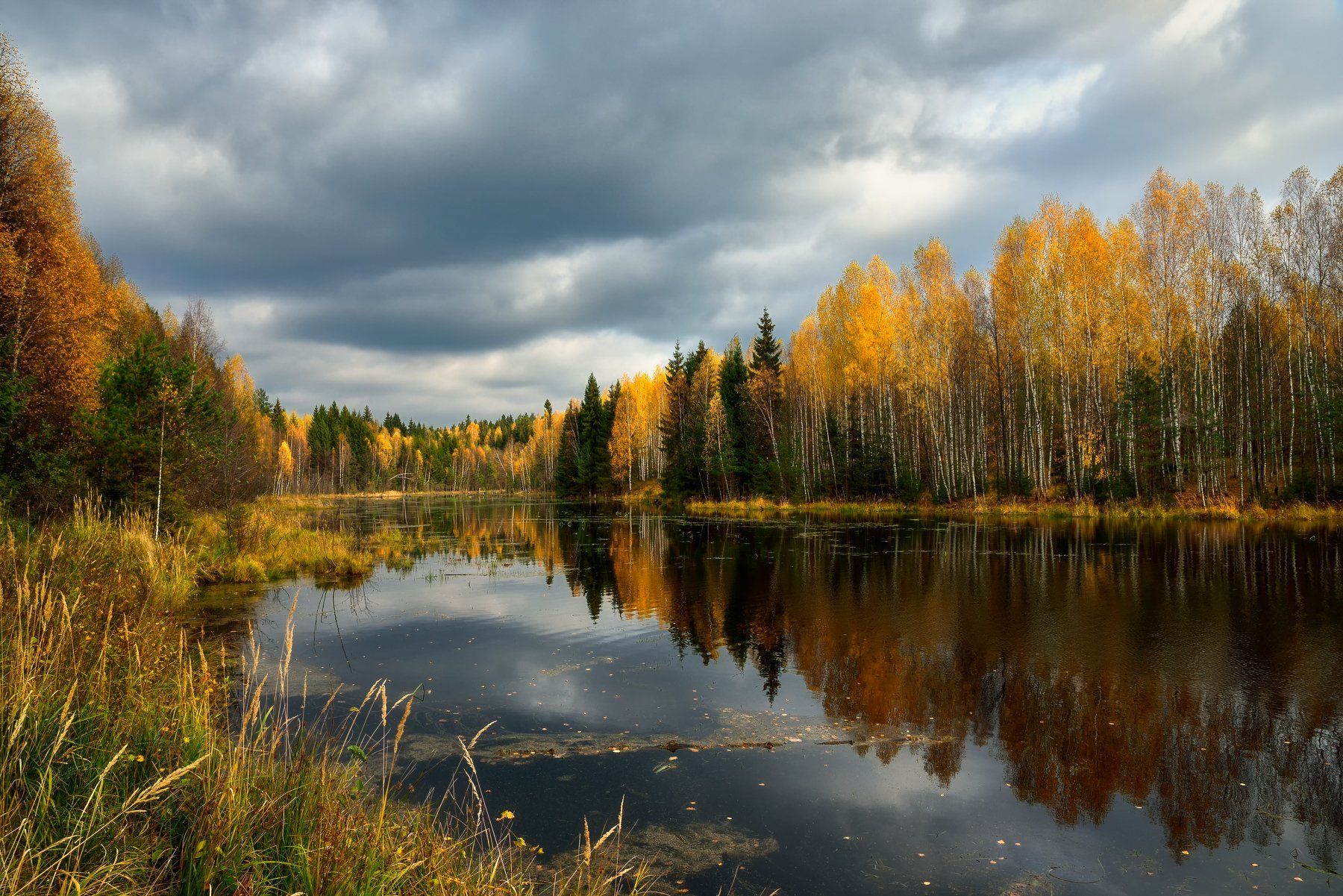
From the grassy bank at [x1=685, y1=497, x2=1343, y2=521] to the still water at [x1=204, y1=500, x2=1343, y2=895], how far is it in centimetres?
1393

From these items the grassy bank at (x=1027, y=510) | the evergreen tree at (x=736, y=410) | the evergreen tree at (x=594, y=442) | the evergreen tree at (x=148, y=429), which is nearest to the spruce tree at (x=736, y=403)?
the evergreen tree at (x=736, y=410)

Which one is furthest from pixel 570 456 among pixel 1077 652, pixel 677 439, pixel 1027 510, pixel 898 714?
pixel 898 714

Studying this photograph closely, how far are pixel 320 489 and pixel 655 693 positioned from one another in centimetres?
10873

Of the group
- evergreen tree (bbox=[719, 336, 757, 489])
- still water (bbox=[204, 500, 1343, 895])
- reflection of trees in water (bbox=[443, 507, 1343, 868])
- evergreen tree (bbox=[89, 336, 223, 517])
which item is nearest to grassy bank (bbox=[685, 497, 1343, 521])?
evergreen tree (bbox=[719, 336, 757, 489])

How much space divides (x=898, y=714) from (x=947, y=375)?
36513 mm

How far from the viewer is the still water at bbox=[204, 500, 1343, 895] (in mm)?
5445

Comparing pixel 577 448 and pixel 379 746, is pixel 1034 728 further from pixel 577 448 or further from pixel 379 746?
pixel 577 448

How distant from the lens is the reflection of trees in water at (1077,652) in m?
6.48

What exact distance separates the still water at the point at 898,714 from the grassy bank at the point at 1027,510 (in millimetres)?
13933

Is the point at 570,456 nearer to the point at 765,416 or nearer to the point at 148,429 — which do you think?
the point at 765,416

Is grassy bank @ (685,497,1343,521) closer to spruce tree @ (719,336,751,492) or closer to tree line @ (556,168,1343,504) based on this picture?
tree line @ (556,168,1343,504)

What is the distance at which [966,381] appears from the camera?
142 ft

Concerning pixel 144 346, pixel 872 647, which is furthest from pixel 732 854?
pixel 144 346

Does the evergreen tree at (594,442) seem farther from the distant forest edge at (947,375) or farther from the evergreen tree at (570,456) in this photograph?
the distant forest edge at (947,375)
